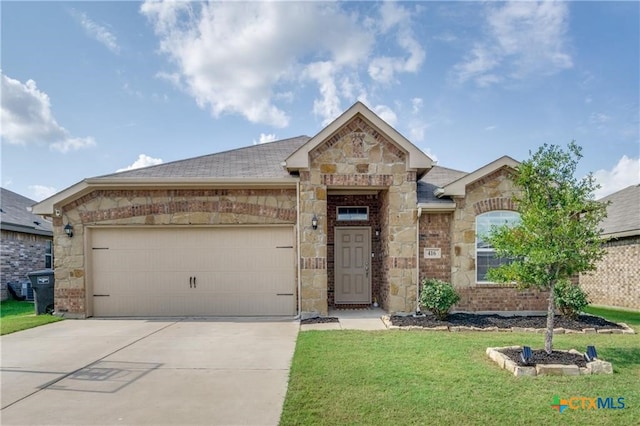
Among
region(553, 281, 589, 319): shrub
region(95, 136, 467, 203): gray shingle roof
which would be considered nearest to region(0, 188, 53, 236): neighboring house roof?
region(95, 136, 467, 203): gray shingle roof

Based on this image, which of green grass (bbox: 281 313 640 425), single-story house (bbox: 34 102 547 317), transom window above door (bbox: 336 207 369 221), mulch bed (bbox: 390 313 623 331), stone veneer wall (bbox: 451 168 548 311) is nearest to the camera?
green grass (bbox: 281 313 640 425)

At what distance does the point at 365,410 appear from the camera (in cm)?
383

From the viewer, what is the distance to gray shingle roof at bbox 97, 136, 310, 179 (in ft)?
31.5

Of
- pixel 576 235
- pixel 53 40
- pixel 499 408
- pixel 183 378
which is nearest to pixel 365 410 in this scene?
pixel 499 408

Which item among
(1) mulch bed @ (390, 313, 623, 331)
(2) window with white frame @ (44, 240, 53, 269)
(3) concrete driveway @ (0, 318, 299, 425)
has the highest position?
(2) window with white frame @ (44, 240, 53, 269)

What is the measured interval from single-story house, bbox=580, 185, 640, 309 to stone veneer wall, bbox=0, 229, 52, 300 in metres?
20.4

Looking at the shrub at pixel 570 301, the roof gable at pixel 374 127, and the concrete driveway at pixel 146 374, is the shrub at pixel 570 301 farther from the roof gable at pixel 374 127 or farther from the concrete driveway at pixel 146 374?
the concrete driveway at pixel 146 374

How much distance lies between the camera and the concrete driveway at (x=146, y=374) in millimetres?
3900

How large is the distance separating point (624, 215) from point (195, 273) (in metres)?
15.4

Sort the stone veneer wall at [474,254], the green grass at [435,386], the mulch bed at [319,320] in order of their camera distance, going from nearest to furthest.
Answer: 1. the green grass at [435,386]
2. the mulch bed at [319,320]
3. the stone veneer wall at [474,254]

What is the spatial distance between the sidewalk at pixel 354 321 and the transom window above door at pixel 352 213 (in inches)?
102

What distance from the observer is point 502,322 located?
8.19 m

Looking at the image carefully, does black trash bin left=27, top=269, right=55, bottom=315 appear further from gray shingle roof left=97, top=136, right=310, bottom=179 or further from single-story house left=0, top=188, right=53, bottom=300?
single-story house left=0, top=188, right=53, bottom=300

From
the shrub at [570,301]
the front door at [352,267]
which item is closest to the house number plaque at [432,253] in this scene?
the front door at [352,267]
